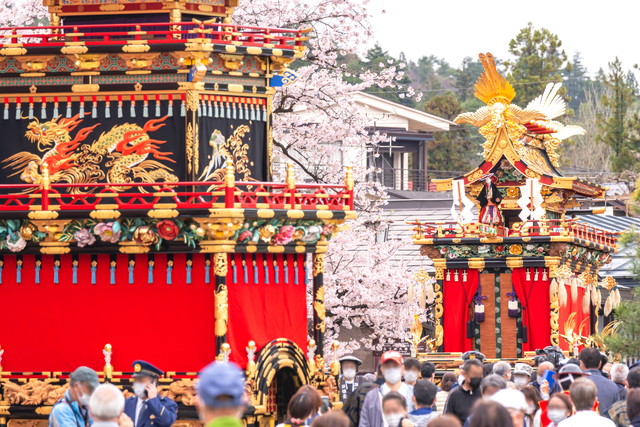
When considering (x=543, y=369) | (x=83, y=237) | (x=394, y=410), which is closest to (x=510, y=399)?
(x=394, y=410)

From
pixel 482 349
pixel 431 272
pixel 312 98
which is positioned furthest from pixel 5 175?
pixel 431 272

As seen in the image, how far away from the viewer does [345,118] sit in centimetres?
3925

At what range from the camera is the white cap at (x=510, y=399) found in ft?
53.9

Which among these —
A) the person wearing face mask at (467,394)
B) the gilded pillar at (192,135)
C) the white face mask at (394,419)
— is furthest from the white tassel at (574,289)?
the white face mask at (394,419)

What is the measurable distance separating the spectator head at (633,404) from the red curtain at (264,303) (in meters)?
10.4

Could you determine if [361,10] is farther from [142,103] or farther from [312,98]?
[142,103]

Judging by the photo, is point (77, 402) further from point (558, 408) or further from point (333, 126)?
point (333, 126)

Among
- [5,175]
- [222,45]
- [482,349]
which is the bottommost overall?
[482,349]

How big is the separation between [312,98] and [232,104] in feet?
34.5

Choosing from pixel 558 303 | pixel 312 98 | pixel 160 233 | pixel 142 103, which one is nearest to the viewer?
pixel 160 233

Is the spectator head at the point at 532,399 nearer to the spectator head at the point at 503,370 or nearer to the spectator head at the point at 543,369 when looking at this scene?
the spectator head at the point at 503,370

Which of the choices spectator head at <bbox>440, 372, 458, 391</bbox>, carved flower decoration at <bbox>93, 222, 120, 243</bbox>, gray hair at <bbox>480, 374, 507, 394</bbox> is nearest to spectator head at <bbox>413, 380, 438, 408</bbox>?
gray hair at <bbox>480, 374, 507, 394</bbox>

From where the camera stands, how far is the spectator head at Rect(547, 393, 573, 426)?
17047 mm

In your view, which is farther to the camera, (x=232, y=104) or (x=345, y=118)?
(x=345, y=118)
